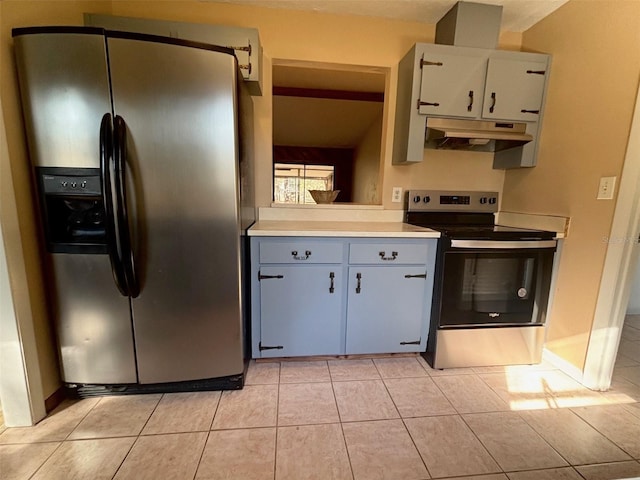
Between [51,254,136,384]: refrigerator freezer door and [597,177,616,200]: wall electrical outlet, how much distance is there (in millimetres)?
2590

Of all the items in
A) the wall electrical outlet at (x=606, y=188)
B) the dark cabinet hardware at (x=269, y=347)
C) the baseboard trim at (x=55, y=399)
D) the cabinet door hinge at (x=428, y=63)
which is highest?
the cabinet door hinge at (x=428, y=63)

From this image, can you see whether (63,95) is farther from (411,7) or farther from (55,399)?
(411,7)

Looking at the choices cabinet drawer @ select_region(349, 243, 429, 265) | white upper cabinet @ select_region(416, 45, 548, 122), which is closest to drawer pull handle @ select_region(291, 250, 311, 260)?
cabinet drawer @ select_region(349, 243, 429, 265)

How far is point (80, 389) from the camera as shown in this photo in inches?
59.8

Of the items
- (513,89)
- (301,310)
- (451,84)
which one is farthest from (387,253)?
(513,89)

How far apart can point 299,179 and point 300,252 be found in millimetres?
5488

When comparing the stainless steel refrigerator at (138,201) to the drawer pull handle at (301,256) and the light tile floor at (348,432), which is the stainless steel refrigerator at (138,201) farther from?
the drawer pull handle at (301,256)

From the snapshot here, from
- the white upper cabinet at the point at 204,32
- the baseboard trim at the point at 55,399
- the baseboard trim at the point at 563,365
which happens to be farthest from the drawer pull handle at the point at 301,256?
the baseboard trim at the point at 563,365

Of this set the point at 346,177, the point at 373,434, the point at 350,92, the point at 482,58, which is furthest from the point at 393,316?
the point at 346,177

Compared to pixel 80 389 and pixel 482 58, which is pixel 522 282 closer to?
pixel 482 58

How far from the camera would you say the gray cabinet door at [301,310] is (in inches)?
69.0

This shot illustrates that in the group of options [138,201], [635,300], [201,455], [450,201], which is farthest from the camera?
[635,300]

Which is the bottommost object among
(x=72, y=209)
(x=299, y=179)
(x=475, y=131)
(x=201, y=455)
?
(x=201, y=455)

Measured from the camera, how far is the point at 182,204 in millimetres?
1375
